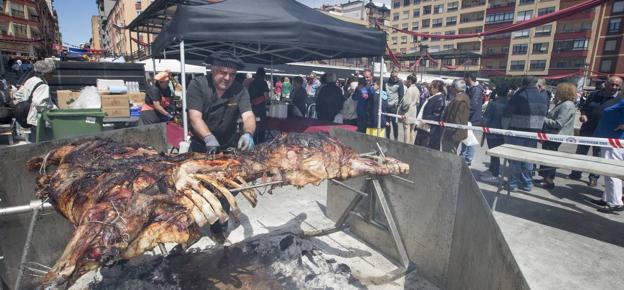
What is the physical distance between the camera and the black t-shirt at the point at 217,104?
11.5 feet

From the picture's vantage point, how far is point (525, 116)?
5.59 metres

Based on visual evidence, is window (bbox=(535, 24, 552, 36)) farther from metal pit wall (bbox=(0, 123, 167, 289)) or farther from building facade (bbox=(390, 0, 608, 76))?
metal pit wall (bbox=(0, 123, 167, 289))

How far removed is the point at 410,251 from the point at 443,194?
0.85m

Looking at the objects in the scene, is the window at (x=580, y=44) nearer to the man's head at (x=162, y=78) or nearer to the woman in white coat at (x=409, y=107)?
the woman in white coat at (x=409, y=107)

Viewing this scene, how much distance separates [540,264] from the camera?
11.4 ft

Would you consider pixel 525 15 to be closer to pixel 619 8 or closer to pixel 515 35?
pixel 515 35

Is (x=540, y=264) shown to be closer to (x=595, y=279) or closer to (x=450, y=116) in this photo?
(x=595, y=279)

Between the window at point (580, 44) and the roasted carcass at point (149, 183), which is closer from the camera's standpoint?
the roasted carcass at point (149, 183)

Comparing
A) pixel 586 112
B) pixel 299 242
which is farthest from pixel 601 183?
pixel 299 242

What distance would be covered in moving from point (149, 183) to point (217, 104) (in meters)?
1.73

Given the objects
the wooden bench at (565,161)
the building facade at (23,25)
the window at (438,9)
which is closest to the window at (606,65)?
the window at (438,9)

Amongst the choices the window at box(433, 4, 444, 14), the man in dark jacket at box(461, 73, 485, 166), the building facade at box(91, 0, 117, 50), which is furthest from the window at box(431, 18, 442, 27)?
the building facade at box(91, 0, 117, 50)

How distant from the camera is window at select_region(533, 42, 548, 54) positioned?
164 feet

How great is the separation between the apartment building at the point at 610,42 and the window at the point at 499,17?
11.5 metres
